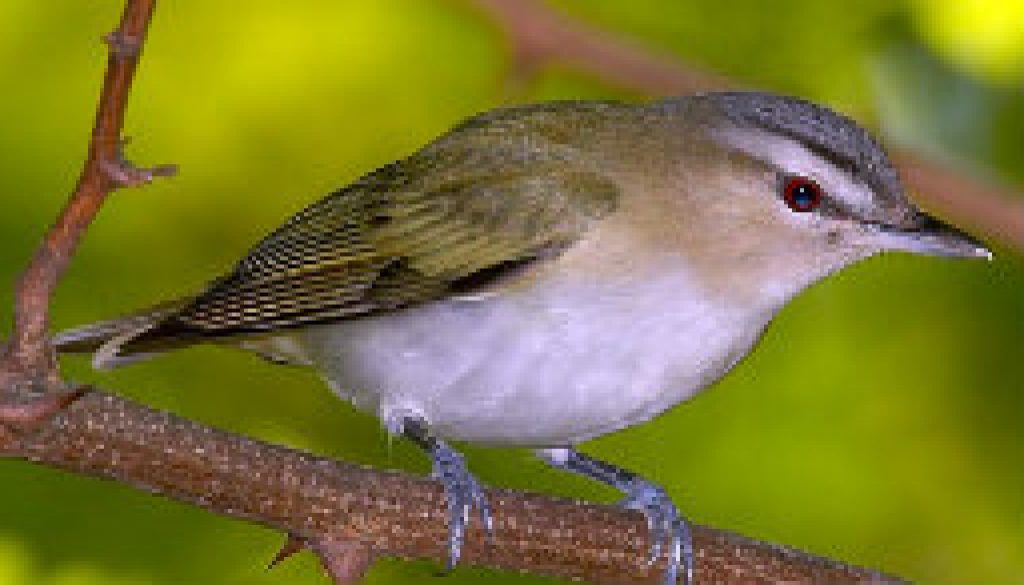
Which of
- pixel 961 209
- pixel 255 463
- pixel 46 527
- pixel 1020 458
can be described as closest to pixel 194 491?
pixel 255 463

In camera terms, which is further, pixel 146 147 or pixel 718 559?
pixel 146 147

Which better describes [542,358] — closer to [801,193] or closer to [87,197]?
[801,193]

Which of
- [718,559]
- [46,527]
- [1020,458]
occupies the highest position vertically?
[1020,458]

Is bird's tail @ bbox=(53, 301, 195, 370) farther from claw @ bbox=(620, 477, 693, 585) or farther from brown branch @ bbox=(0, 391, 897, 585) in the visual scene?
claw @ bbox=(620, 477, 693, 585)

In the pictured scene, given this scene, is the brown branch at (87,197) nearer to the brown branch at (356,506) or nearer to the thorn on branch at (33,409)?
the thorn on branch at (33,409)

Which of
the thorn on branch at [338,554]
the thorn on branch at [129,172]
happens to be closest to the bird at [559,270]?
the thorn on branch at [338,554]

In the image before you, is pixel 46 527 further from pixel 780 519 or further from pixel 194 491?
pixel 780 519

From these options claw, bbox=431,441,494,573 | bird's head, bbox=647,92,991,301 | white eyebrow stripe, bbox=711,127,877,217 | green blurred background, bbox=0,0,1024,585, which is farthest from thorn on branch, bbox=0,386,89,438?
white eyebrow stripe, bbox=711,127,877,217
